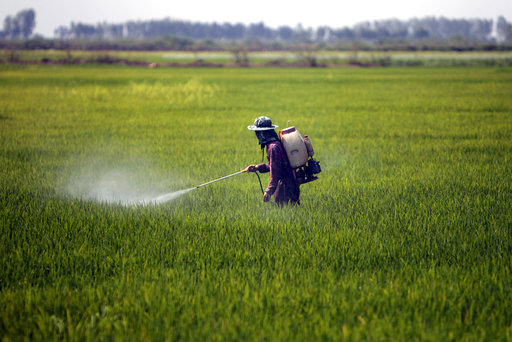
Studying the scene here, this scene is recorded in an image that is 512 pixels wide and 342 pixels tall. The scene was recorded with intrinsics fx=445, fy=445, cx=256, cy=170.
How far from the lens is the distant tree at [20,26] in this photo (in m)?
189

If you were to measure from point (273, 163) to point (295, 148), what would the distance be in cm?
40

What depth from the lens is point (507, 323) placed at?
130 inches

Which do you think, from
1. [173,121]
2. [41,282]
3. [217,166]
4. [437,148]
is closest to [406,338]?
[41,282]

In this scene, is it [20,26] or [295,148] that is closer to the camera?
[295,148]

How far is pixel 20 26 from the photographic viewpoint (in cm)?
18962

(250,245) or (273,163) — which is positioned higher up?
(273,163)

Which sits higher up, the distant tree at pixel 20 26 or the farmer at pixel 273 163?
the distant tree at pixel 20 26

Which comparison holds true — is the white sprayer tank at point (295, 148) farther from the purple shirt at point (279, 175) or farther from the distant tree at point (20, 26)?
the distant tree at point (20, 26)

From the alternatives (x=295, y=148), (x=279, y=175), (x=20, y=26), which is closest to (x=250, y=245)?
(x=279, y=175)

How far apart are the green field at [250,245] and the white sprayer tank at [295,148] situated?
2.59ft

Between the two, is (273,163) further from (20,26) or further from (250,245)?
(20,26)

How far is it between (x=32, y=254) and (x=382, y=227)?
3770 millimetres

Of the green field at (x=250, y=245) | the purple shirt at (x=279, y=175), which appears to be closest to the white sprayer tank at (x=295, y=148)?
the purple shirt at (x=279, y=175)

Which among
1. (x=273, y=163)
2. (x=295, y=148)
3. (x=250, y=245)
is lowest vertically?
(x=250, y=245)
